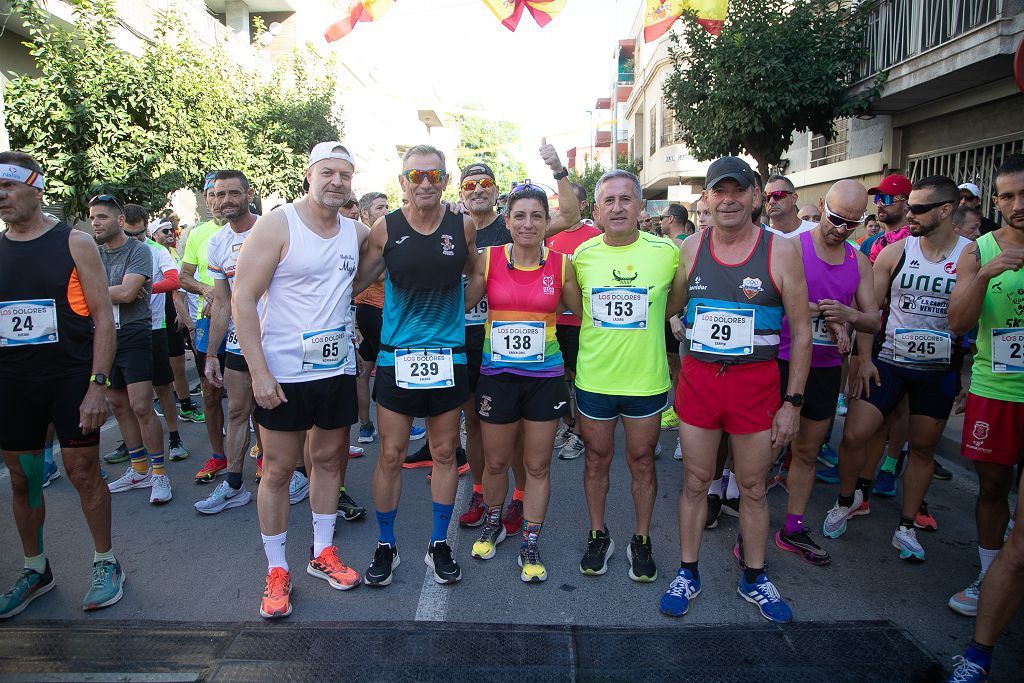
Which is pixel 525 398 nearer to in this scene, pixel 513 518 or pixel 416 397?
pixel 416 397

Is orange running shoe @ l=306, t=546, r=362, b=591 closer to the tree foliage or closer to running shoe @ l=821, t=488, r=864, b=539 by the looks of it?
running shoe @ l=821, t=488, r=864, b=539

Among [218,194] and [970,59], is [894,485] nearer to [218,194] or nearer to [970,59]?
[218,194]

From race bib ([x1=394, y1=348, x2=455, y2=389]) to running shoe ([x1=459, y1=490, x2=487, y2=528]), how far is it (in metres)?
1.23

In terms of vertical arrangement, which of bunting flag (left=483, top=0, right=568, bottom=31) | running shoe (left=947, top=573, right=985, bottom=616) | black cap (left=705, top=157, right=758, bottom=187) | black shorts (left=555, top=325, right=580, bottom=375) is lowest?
running shoe (left=947, top=573, right=985, bottom=616)

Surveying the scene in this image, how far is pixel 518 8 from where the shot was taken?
772 centimetres

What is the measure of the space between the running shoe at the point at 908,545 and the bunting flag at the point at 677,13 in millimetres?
6576

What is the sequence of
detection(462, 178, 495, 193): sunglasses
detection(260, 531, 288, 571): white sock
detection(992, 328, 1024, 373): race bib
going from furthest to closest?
detection(462, 178, 495, 193): sunglasses, detection(260, 531, 288, 571): white sock, detection(992, 328, 1024, 373): race bib

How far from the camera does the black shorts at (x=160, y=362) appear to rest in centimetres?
588

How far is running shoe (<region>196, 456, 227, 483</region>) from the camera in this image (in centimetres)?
526

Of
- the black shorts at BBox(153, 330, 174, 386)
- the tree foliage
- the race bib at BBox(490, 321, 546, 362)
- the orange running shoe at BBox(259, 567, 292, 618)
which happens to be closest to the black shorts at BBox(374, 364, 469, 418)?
the race bib at BBox(490, 321, 546, 362)

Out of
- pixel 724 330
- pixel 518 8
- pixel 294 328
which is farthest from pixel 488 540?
pixel 518 8

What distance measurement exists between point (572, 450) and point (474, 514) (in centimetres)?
176

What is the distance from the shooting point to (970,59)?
9.13m

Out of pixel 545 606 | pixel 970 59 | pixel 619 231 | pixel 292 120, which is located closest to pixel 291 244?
pixel 619 231
